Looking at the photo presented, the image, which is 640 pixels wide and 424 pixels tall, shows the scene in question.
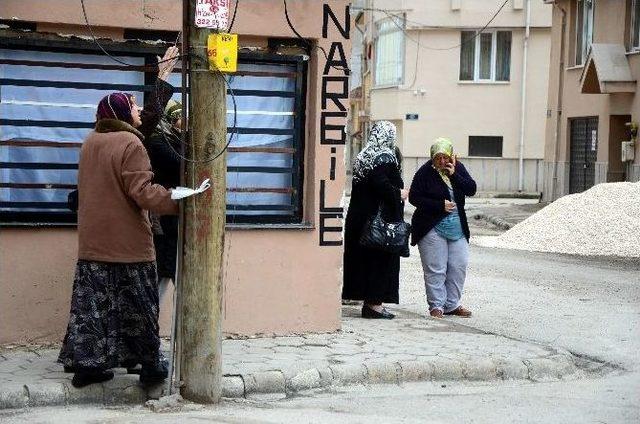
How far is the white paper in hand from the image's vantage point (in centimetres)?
743

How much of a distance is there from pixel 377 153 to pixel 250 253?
1984 mm

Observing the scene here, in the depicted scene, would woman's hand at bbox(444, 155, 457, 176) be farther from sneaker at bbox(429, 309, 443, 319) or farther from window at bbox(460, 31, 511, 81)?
window at bbox(460, 31, 511, 81)

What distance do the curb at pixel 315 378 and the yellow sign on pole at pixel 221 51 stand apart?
82.5 inches

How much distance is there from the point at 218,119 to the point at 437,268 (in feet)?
14.8

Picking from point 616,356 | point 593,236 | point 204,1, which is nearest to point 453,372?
point 616,356

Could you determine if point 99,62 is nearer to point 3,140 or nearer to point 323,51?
point 3,140

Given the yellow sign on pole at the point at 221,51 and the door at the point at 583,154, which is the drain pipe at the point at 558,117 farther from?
the yellow sign on pole at the point at 221,51

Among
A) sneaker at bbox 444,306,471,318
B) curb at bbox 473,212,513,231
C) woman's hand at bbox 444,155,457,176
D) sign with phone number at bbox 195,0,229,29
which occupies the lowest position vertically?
curb at bbox 473,212,513,231

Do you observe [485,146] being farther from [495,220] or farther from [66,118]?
[66,118]

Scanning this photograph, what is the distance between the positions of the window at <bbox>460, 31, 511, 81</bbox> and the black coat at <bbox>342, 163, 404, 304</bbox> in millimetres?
30048

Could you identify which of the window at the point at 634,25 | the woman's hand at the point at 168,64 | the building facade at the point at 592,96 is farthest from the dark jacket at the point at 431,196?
the window at the point at 634,25

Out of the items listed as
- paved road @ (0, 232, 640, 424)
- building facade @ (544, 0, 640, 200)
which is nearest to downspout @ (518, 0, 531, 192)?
building facade @ (544, 0, 640, 200)

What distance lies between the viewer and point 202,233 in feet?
24.6

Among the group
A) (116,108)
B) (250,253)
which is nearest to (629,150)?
(250,253)
